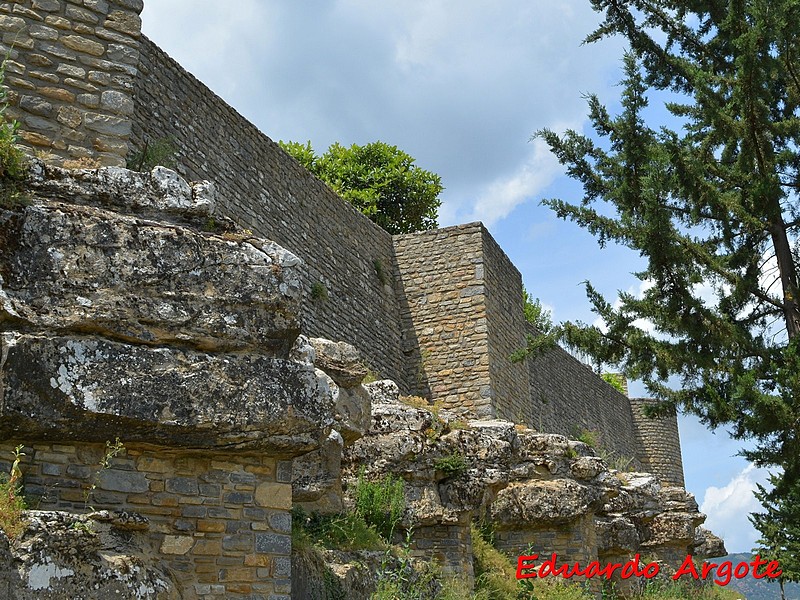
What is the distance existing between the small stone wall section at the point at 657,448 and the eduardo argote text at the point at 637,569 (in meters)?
14.9

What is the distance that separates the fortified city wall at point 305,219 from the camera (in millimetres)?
7387

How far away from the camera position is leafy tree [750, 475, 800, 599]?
1182 cm

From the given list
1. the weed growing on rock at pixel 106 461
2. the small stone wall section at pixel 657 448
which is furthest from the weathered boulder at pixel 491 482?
the small stone wall section at pixel 657 448

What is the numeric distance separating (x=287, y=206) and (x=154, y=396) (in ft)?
32.8

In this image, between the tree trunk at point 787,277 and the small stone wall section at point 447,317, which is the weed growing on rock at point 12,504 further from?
the small stone wall section at point 447,317

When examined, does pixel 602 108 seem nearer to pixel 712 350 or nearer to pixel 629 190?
pixel 629 190

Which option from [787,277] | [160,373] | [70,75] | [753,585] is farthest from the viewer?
[753,585]

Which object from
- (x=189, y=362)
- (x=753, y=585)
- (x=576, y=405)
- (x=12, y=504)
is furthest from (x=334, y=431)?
(x=753, y=585)

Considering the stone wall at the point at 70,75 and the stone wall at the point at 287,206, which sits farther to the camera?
the stone wall at the point at 287,206

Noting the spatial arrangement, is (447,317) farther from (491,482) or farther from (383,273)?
(491,482)

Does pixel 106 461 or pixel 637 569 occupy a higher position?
pixel 106 461

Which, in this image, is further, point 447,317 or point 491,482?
point 447,317

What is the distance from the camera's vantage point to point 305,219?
14.9 metres

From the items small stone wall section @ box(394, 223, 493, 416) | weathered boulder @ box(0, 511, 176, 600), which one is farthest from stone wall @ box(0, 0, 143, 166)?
small stone wall section @ box(394, 223, 493, 416)
